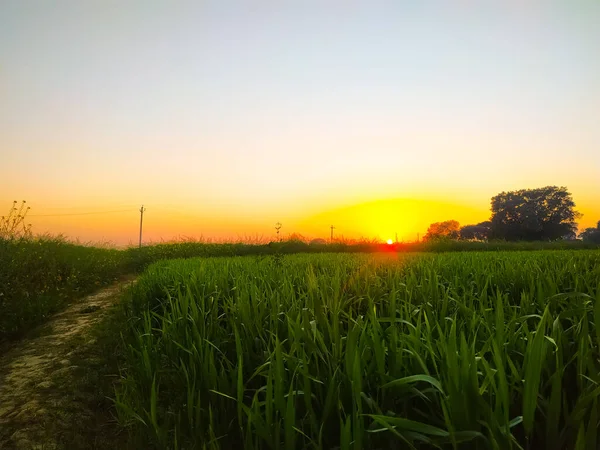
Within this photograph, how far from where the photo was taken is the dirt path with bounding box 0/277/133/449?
3.18 metres

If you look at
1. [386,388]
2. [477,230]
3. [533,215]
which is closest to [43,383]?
[386,388]

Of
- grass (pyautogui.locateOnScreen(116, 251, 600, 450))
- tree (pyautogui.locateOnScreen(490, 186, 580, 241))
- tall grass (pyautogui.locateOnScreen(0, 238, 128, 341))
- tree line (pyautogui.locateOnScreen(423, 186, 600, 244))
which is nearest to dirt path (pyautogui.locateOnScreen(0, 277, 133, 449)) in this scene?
tall grass (pyautogui.locateOnScreen(0, 238, 128, 341))

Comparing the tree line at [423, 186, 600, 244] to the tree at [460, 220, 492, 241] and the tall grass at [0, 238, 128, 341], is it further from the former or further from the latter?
the tall grass at [0, 238, 128, 341]

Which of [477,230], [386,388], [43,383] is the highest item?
[477,230]

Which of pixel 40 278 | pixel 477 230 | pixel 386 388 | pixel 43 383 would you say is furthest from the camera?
pixel 477 230

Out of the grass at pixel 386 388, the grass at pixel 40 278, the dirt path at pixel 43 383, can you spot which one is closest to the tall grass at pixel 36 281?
the grass at pixel 40 278

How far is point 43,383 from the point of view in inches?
164

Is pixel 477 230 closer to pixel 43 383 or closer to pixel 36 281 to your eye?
pixel 36 281

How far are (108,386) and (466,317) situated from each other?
131 inches

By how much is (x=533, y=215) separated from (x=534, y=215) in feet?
0.31

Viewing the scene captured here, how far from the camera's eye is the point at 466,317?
2.65m

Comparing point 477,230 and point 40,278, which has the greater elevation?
point 477,230

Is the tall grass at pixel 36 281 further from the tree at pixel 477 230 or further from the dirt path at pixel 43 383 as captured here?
the tree at pixel 477 230

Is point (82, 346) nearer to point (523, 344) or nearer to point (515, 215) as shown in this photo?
point (523, 344)
